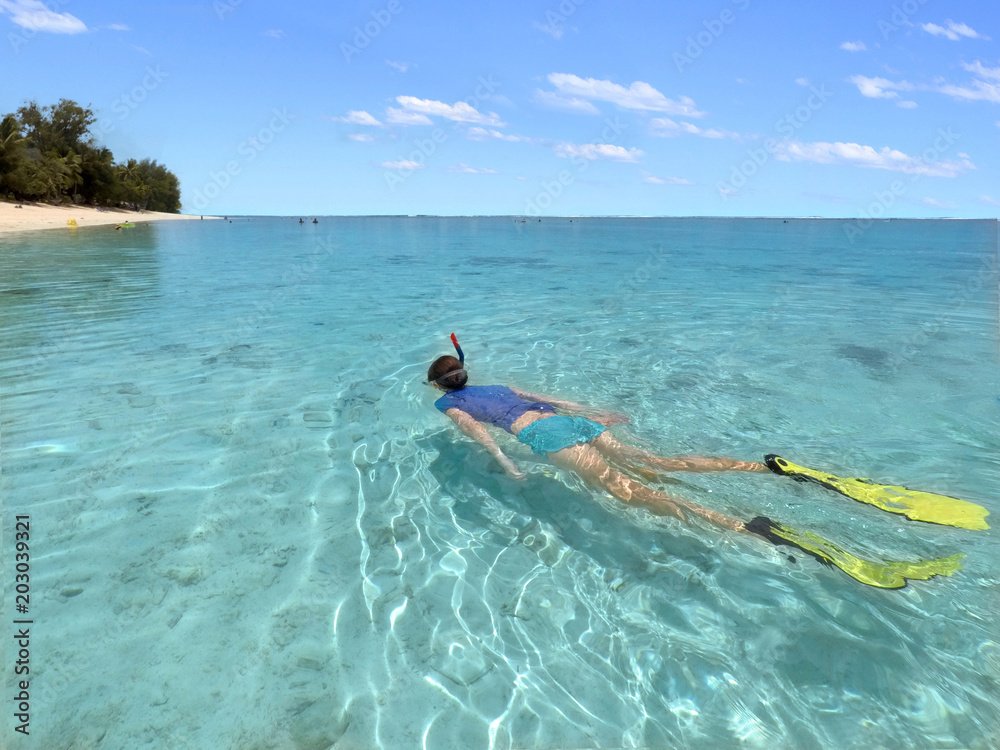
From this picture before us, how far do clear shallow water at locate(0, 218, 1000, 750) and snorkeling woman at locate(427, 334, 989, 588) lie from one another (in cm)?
13

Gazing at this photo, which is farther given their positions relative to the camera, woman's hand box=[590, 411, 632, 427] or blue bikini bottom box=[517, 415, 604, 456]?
woman's hand box=[590, 411, 632, 427]

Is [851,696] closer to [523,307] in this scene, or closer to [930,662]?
[930,662]

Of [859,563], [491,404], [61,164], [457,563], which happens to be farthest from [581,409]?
[61,164]

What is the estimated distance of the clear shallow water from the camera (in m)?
2.98

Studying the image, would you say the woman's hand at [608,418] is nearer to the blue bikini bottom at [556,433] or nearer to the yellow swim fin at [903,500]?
the blue bikini bottom at [556,433]

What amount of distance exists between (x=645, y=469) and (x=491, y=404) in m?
1.72

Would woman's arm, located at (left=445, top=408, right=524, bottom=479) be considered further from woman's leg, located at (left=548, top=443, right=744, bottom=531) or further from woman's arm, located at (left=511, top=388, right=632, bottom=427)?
woman's arm, located at (left=511, top=388, right=632, bottom=427)

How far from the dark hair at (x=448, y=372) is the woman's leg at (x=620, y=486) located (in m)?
1.51

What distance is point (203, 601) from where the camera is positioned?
3742 mm

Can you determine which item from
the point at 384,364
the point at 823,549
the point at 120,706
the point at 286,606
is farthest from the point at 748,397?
the point at 120,706

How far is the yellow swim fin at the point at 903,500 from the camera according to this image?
15.1ft

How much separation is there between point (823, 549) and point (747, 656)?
4.37ft

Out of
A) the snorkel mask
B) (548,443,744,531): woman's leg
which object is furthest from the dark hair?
(548,443,744,531): woman's leg

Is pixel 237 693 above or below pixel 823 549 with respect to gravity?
below
